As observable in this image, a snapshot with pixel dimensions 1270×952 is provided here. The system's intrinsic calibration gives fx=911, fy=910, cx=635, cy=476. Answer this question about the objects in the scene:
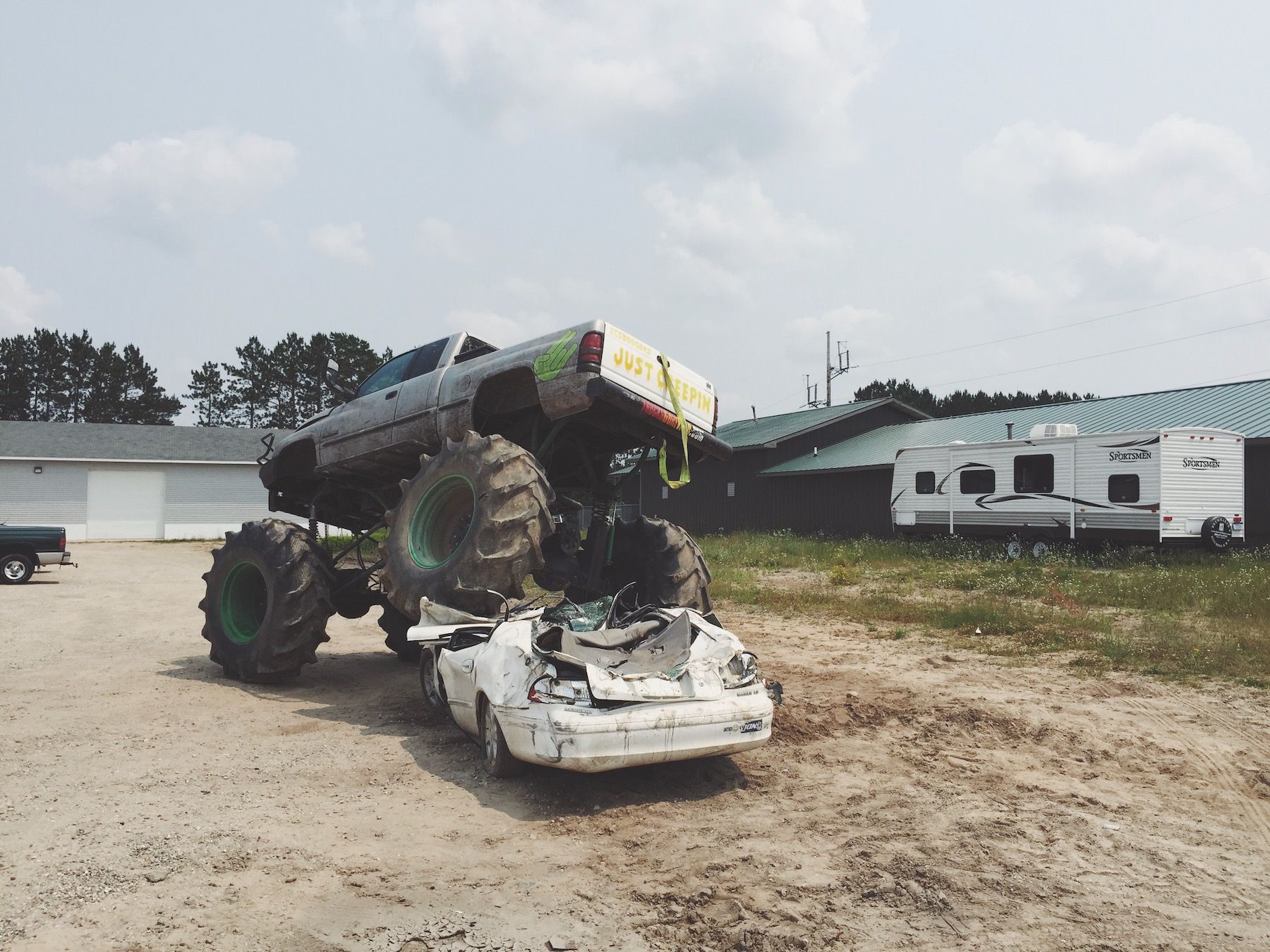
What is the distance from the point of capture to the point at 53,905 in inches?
144

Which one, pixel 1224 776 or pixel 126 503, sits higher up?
pixel 126 503

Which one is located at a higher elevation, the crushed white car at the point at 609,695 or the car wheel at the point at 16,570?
the crushed white car at the point at 609,695

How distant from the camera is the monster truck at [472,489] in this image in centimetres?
679

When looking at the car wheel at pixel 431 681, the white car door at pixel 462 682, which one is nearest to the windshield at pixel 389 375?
the car wheel at pixel 431 681

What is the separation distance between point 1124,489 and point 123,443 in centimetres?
3796

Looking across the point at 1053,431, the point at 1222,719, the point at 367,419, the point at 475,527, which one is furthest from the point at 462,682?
the point at 1053,431

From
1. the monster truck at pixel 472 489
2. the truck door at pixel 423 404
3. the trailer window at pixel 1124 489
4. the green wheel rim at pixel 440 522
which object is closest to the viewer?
the monster truck at pixel 472 489

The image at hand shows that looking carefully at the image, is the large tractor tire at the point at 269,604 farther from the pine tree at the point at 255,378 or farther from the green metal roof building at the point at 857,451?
the pine tree at the point at 255,378

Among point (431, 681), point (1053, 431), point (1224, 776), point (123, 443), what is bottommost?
point (1224, 776)

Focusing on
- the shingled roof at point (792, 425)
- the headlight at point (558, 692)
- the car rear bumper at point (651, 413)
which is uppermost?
the shingled roof at point (792, 425)

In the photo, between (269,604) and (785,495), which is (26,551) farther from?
(785,495)

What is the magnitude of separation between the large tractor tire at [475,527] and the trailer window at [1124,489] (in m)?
15.9

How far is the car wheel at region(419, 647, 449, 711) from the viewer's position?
710cm

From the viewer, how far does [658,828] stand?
15.6 feet
